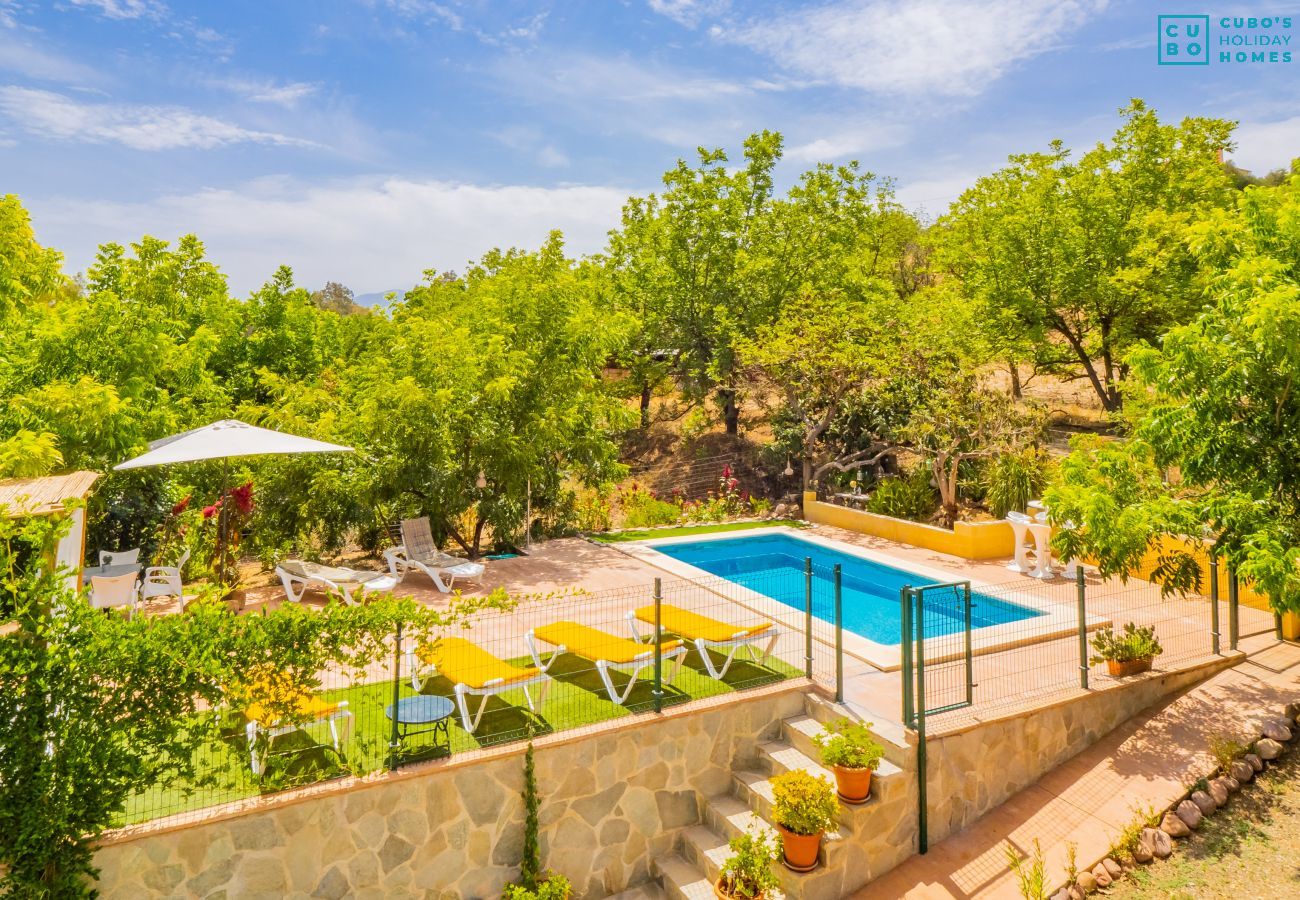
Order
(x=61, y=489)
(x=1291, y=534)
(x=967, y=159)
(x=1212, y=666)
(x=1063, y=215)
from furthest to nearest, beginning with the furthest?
(x=967, y=159) → (x=1063, y=215) → (x=1212, y=666) → (x=61, y=489) → (x=1291, y=534)

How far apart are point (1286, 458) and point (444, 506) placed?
1267 cm

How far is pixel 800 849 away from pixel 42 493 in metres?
8.05

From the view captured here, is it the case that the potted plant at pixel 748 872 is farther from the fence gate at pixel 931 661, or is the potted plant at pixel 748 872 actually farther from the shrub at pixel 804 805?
the fence gate at pixel 931 661

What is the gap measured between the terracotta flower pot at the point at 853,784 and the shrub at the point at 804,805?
0.22 metres

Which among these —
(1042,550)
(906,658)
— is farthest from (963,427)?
(906,658)

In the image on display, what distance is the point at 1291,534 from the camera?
6.81 metres

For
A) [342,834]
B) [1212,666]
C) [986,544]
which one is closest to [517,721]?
[342,834]

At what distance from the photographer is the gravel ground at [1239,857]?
6090 millimetres

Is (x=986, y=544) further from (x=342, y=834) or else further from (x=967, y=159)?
(x=967, y=159)

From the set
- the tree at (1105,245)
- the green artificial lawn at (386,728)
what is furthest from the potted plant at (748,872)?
the tree at (1105,245)

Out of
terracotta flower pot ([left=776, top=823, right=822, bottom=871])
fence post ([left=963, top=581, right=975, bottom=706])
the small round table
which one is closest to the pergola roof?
the small round table

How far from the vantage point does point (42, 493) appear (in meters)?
6.99

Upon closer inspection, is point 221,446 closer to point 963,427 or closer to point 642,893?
point 642,893

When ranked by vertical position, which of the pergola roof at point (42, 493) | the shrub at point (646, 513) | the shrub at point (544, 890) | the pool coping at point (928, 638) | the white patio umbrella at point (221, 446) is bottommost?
the shrub at point (544, 890)
